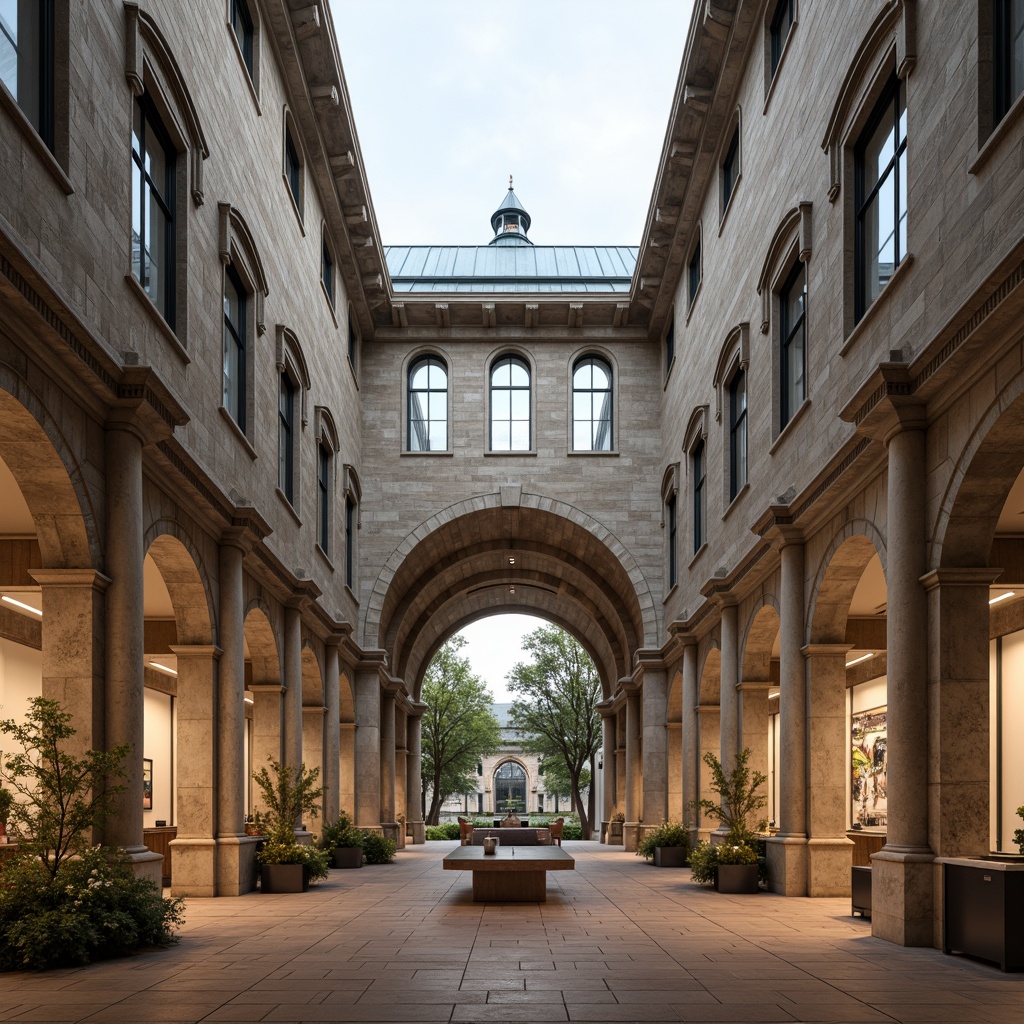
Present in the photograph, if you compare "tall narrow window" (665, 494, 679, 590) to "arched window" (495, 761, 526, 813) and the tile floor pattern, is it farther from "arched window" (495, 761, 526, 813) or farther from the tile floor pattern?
"arched window" (495, 761, 526, 813)

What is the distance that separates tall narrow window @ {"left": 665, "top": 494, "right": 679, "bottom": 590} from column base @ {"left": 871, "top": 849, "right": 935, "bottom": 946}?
63.6ft

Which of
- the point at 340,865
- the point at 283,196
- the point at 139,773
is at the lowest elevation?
the point at 340,865

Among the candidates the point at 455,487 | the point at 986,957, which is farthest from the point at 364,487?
the point at 986,957

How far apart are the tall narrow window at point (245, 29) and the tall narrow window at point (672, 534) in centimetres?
1545

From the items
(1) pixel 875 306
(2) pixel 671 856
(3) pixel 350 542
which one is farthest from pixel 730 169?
(2) pixel 671 856

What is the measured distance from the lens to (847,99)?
15.0 m

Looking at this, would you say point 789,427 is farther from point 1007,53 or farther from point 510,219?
point 510,219

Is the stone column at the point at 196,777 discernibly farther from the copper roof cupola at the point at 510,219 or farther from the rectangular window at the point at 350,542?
the copper roof cupola at the point at 510,219

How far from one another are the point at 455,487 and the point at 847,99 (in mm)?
19789

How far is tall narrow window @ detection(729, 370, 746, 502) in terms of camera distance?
22656mm

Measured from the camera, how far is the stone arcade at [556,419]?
11.3 meters

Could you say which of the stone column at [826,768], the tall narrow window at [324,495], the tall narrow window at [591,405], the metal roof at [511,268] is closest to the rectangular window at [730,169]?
the tall narrow window at [591,405]

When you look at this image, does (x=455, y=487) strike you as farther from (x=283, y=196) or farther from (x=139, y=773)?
(x=139, y=773)

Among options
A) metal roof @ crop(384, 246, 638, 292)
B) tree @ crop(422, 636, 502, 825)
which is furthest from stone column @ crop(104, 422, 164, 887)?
tree @ crop(422, 636, 502, 825)
